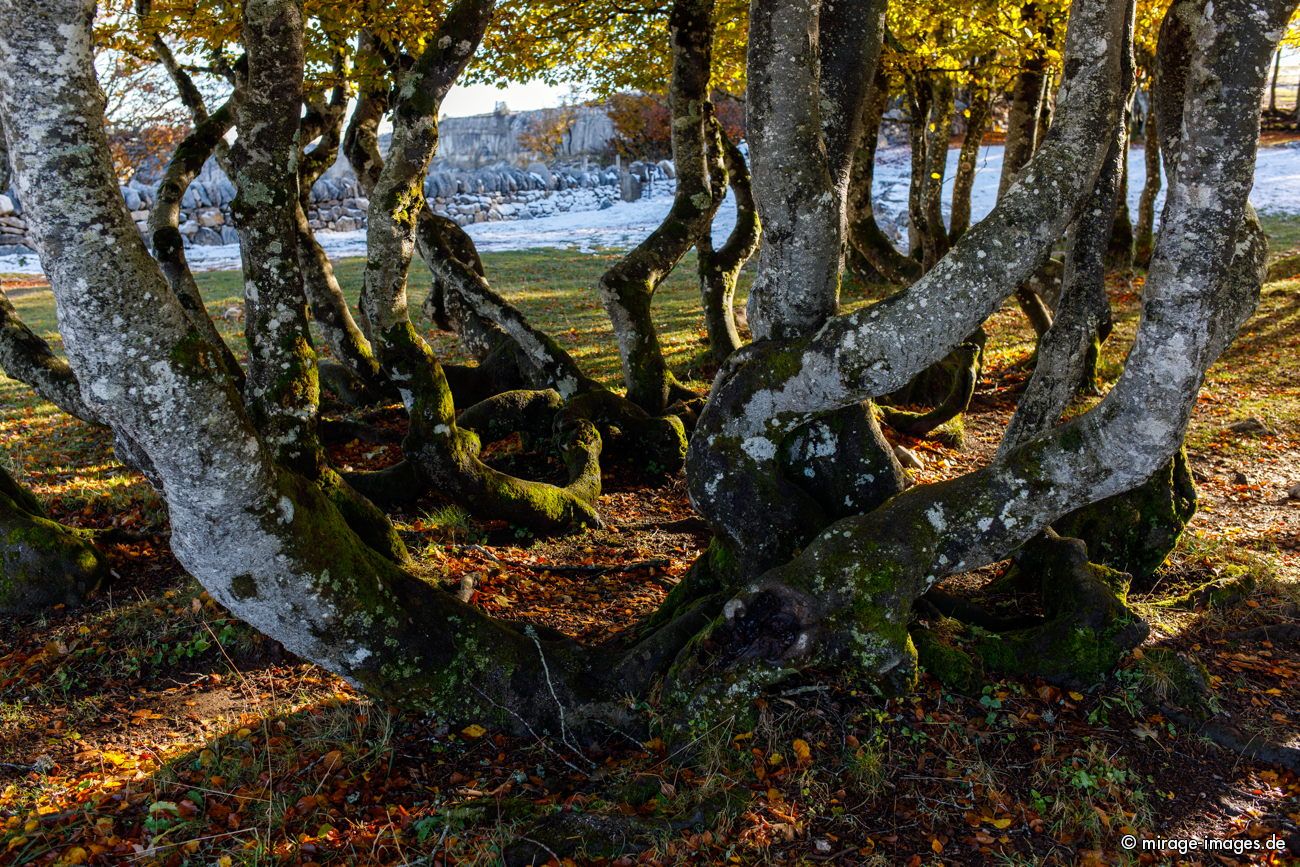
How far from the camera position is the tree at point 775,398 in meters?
3.75

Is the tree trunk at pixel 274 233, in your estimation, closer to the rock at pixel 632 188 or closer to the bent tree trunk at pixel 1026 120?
the bent tree trunk at pixel 1026 120

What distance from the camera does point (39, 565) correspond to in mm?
6375

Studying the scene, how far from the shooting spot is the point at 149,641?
19.0ft

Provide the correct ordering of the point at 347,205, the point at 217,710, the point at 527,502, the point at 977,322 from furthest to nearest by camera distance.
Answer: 1. the point at 347,205
2. the point at 527,502
3. the point at 217,710
4. the point at 977,322

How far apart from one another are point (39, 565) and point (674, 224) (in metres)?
6.39

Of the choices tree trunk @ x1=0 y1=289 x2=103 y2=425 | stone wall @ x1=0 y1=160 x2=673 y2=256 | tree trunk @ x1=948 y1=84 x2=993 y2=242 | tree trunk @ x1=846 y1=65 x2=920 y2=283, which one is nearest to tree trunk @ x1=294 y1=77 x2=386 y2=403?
tree trunk @ x1=0 y1=289 x2=103 y2=425

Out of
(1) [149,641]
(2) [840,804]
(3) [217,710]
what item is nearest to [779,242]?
(2) [840,804]

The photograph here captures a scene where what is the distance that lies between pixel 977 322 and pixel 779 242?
1205mm

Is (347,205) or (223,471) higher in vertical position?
(347,205)

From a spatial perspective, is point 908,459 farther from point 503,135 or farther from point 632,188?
point 503,135

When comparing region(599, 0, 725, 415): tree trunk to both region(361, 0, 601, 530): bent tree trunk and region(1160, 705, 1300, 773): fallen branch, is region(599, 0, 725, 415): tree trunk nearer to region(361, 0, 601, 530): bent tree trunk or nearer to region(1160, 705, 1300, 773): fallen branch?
region(361, 0, 601, 530): bent tree trunk

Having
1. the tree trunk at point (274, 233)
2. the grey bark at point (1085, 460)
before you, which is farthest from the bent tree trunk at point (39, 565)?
the grey bark at point (1085, 460)

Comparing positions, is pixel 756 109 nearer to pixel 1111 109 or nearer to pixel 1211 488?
pixel 1111 109

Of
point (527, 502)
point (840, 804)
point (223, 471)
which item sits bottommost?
point (840, 804)
